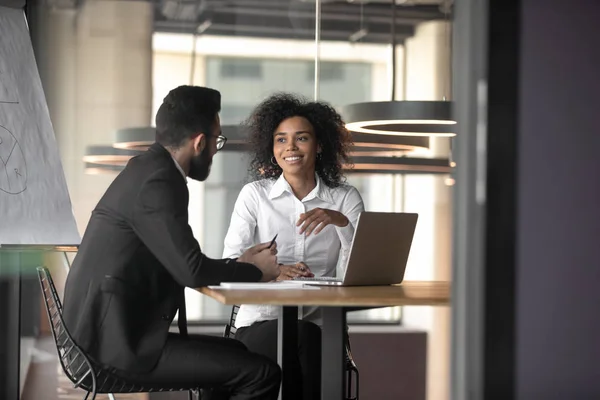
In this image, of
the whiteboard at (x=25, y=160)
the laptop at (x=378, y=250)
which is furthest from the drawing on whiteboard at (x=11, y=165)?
the laptop at (x=378, y=250)

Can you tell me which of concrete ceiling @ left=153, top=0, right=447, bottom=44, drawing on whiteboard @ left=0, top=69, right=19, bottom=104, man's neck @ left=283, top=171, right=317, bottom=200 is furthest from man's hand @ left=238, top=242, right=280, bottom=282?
concrete ceiling @ left=153, top=0, right=447, bottom=44

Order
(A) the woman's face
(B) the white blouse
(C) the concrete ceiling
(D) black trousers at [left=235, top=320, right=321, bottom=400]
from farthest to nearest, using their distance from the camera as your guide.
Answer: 1. (C) the concrete ceiling
2. (A) the woman's face
3. (B) the white blouse
4. (D) black trousers at [left=235, top=320, right=321, bottom=400]

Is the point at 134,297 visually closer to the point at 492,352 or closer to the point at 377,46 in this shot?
the point at 492,352

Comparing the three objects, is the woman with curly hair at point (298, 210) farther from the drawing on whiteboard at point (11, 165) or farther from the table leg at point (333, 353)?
the drawing on whiteboard at point (11, 165)

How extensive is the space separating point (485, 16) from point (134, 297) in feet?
5.34

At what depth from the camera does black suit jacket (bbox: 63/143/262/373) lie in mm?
3207

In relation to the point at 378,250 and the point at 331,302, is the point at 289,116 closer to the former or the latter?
the point at 378,250

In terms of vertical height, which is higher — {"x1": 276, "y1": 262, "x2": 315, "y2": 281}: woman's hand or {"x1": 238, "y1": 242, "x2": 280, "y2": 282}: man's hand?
{"x1": 238, "y1": 242, "x2": 280, "y2": 282}: man's hand

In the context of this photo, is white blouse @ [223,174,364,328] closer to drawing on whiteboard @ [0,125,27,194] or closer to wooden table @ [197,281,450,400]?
wooden table @ [197,281,450,400]

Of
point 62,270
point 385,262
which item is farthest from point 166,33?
point 385,262

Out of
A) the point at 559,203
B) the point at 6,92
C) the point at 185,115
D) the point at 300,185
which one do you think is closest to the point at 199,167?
the point at 185,115

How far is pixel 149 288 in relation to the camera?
3.29m

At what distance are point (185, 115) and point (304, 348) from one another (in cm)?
107

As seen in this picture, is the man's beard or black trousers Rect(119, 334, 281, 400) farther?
the man's beard
